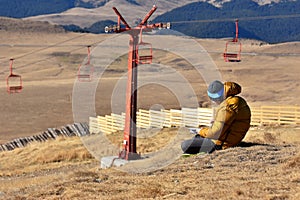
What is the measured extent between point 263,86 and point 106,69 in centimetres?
2973

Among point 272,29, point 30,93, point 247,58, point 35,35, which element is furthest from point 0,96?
point 272,29

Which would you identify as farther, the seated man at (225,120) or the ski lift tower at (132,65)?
Result: the ski lift tower at (132,65)

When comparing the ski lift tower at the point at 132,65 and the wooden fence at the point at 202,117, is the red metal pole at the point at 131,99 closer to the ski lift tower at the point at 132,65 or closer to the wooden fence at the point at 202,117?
the ski lift tower at the point at 132,65

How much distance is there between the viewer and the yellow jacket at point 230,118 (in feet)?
39.8

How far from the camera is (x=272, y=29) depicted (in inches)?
7869

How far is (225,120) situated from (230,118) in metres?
0.12

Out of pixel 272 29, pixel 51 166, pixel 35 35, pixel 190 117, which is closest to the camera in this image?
pixel 51 166

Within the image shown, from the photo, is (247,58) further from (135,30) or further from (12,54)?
(135,30)

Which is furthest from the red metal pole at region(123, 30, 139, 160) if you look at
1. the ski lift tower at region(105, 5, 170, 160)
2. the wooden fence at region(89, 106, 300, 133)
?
the wooden fence at region(89, 106, 300, 133)

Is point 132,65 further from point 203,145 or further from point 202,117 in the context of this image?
point 202,117

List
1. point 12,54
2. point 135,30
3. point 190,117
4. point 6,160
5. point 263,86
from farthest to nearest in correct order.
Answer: point 12,54, point 263,86, point 190,117, point 6,160, point 135,30

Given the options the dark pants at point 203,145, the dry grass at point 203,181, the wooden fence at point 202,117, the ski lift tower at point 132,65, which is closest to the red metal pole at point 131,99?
the ski lift tower at point 132,65

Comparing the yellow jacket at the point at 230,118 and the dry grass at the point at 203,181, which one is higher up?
the yellow jacket at the point at 230,118

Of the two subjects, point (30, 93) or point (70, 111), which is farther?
point (30, 93)
